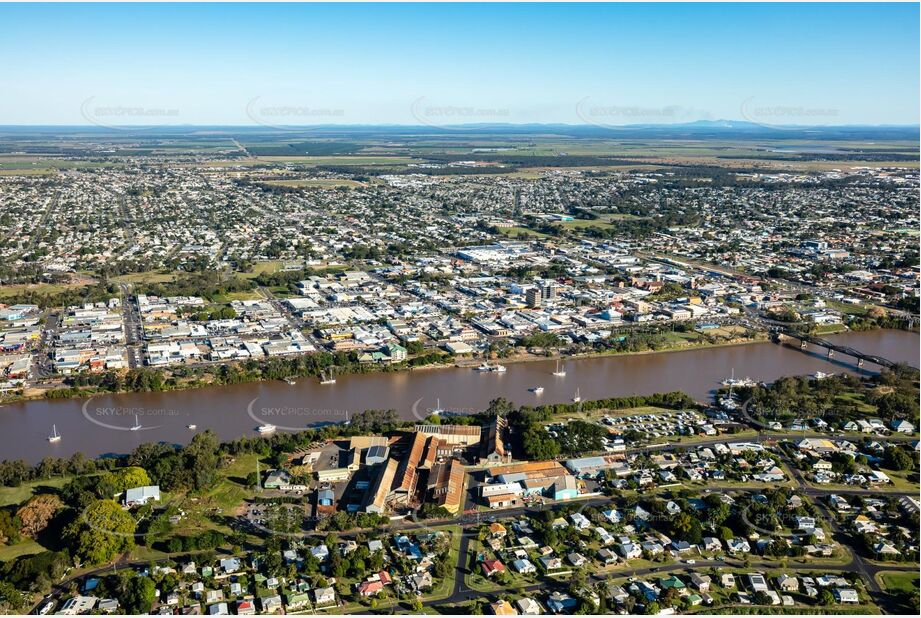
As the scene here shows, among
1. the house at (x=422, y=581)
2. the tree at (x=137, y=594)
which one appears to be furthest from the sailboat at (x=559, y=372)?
the tree at (x=137, y=594)

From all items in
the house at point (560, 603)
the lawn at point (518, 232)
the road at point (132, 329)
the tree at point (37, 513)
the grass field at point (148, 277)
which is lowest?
the lawn at point (518, 232)

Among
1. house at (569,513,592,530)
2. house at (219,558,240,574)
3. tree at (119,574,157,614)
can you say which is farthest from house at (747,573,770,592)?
tree at (119,574,157,614)

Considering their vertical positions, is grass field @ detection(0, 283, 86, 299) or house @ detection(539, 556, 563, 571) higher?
house @ detection(539, 556, 563, 571)

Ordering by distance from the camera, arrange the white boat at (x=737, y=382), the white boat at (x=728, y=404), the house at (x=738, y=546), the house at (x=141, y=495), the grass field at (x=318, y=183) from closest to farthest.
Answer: the house at (x=738, y=546) < the house at (x=141, y=495) < the white boat at (x=728, y=404) < the white boat at (x=737, y=382) < the grass field at (x=318, y=183)

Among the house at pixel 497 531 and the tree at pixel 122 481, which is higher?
the tree at pixel 122 481

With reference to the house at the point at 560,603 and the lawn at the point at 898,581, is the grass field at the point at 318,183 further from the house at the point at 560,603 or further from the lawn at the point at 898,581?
the lawn at the point at 898,581

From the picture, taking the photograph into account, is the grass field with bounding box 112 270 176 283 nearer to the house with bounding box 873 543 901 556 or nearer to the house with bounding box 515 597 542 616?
the house with bounding box 515 597 542 616
